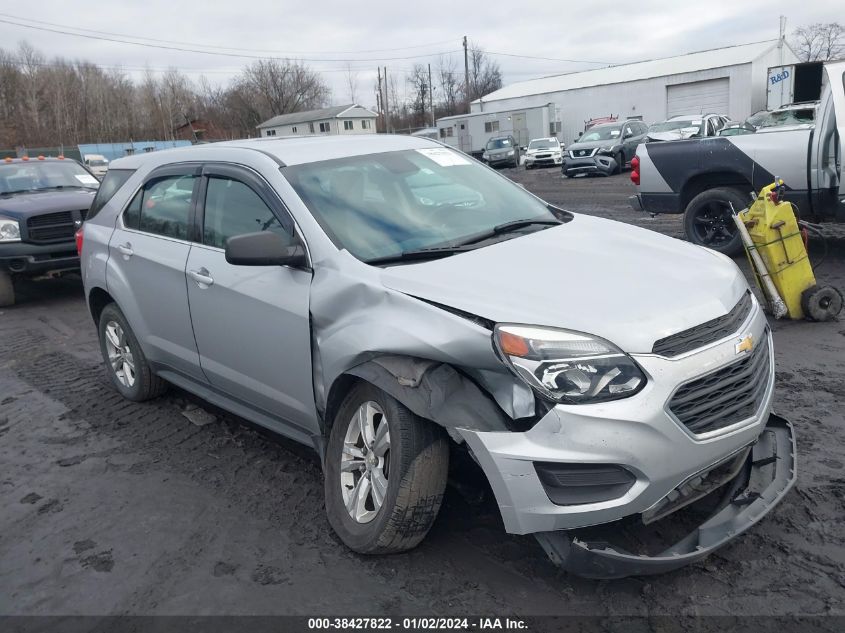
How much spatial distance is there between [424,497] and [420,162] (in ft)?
6.74

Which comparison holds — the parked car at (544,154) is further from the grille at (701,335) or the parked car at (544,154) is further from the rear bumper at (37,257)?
the grille at (701,335)

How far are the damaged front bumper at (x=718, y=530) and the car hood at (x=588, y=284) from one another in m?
0.71

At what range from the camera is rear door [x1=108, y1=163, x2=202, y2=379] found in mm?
4305

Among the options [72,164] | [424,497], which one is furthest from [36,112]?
[424,497]

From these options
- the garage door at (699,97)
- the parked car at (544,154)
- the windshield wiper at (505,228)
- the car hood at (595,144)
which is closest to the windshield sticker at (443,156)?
the windshield wiper at (505,228)

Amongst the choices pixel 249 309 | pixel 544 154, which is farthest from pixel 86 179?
pixel 544 154

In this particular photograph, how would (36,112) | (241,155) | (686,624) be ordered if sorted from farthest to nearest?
(36,112) < (241,155) < (686,624)

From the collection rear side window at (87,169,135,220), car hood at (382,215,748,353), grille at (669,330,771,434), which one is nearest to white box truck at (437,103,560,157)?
rear side window at (87,169,135,220)

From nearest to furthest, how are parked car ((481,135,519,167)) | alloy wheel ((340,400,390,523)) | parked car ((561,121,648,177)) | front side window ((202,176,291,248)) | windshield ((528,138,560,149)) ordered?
alloy wheel ((340,400,390,523)) → front side window ((202,176,291,248)) → parked car ((561,121,648,177)) → windshield ((528,138,560,149)) → parked car ((481,135,519,167))

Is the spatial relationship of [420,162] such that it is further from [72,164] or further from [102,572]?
[72,164]

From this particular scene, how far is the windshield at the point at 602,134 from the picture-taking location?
25.1m

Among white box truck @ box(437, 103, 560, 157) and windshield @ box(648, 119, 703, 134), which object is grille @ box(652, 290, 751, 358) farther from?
white box truck @ box(437, 103, 560, 157)

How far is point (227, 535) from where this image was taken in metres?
3.46

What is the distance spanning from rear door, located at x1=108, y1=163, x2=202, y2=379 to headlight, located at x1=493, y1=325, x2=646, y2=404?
241 centimetres
